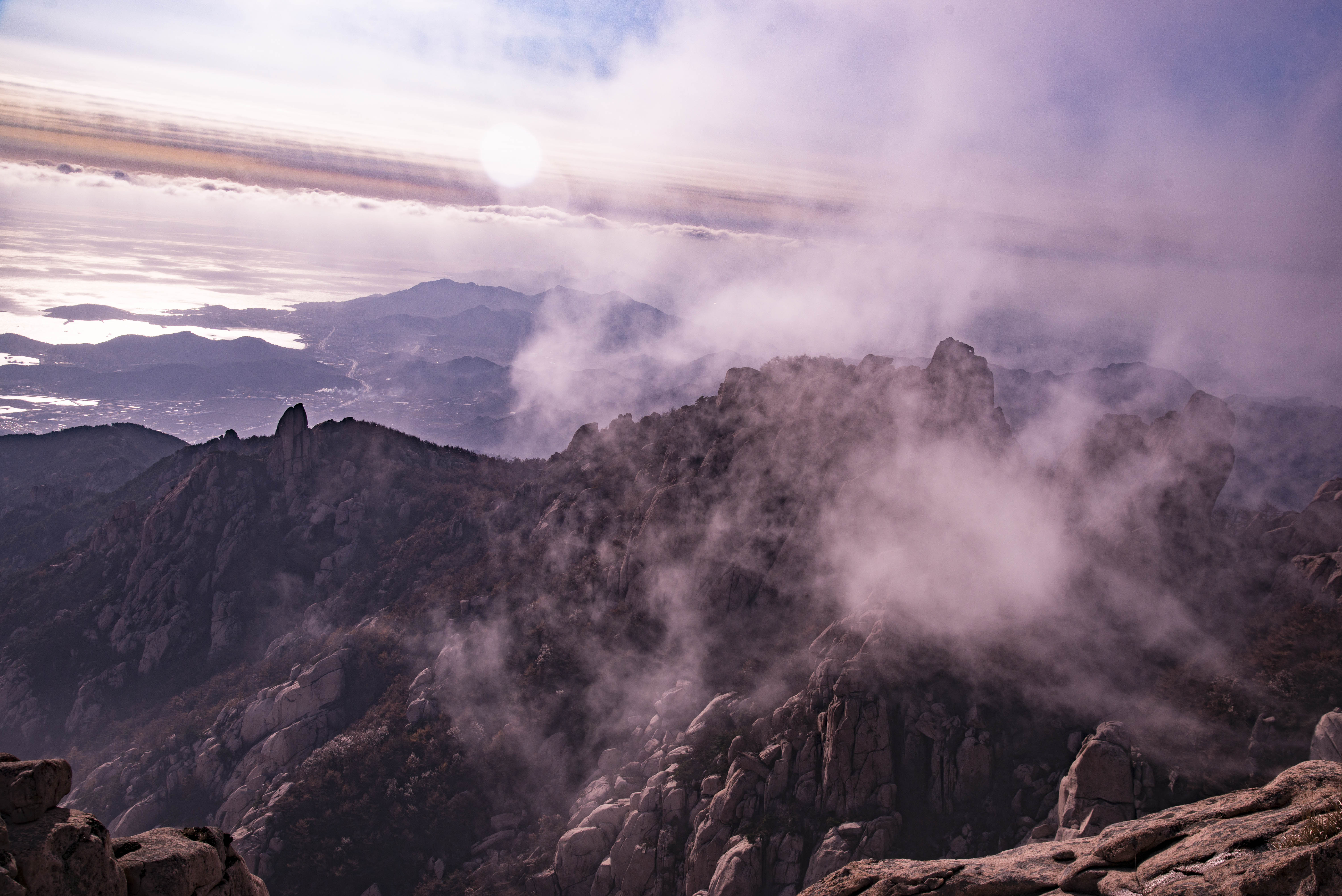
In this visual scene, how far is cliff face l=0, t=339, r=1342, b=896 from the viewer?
39.5 metres

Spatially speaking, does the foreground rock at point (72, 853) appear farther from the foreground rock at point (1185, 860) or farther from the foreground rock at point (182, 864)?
the foreground rock at point (1185, 860)

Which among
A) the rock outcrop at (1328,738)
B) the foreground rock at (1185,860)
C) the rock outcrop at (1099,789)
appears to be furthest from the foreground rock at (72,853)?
the rock outcrop at (1328,738)

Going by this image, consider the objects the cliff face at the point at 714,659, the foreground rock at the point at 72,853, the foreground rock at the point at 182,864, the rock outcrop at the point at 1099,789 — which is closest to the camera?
the foreground rock at the point at 72,853

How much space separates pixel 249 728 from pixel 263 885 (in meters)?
56.0

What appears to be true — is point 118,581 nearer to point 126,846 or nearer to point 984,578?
point 126,846

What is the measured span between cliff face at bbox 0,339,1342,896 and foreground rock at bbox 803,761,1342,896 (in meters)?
15.2

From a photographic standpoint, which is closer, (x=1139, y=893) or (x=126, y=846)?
(x=1139, y=893)

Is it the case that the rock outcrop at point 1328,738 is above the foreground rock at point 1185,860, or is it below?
below

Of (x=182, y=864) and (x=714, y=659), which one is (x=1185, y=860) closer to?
(x=182, y=864)

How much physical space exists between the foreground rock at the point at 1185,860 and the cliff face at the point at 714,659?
15.2 meters

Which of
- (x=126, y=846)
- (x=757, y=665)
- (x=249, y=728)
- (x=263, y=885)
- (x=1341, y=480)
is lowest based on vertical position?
(x=249, y=728)

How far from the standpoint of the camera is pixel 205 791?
64.7 m

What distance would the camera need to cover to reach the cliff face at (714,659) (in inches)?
1554

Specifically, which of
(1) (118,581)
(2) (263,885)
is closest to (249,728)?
(1) (118,581)
